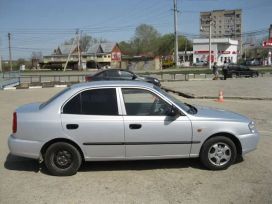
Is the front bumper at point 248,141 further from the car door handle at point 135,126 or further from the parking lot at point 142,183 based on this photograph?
the car door handle at point 135,126

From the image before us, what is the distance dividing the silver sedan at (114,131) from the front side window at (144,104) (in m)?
0.02

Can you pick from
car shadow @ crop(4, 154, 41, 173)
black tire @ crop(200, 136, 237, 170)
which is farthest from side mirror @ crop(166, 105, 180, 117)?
car shadow @ crop(4, 154, 41, 173)

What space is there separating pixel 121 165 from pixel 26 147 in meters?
1.66

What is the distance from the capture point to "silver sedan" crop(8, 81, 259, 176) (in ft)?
19.8

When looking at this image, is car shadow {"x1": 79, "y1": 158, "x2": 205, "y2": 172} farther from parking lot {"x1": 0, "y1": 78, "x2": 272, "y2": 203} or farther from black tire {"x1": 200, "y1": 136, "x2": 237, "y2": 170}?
black tire {"x1": 200, "y1": 136, "x2": 237, "y2": 170}

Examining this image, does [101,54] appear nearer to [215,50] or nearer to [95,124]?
[215,50]

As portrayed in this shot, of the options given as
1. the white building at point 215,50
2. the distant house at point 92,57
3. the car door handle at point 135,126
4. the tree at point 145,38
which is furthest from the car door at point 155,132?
the tree at point 145,38

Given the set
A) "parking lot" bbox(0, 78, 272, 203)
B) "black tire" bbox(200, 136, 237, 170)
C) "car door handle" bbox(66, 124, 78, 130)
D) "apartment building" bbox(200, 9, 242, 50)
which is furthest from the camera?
"apartment building" bbox(200, 9, 242, 50)

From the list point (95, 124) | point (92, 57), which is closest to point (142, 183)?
point (95, 124)

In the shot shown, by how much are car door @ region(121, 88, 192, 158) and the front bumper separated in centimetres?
92

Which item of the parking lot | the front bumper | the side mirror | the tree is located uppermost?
the tree

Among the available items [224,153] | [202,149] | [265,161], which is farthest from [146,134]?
[265,161]

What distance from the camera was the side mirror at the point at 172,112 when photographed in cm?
613

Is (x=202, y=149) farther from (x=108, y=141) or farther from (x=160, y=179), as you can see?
(x=108, y=141)
